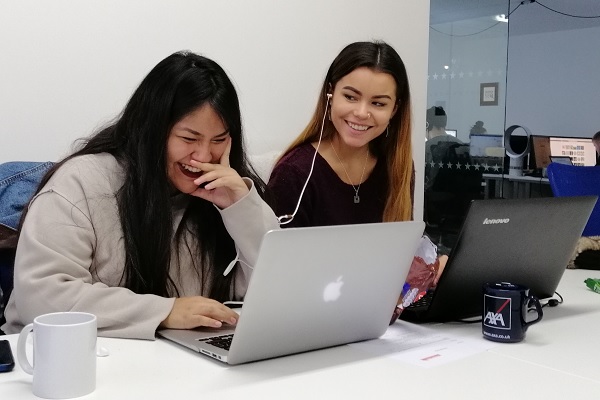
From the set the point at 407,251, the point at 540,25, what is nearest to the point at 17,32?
the point at 407,251

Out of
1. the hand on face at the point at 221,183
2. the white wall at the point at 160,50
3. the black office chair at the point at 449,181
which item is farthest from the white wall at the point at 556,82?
the hand on face at the point at 221,183

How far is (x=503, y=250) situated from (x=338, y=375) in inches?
20.1

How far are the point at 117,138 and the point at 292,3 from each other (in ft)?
4.84

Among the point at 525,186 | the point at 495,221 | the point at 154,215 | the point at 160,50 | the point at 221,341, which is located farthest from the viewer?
the point at 525,186

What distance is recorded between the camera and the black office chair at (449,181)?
199 inches

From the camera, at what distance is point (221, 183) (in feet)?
5.09

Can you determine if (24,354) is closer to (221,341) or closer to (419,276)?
(221,341)

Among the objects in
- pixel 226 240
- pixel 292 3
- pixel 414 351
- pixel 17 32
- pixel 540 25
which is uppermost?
pixel 540 25

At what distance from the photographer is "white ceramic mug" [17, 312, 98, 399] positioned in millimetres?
930

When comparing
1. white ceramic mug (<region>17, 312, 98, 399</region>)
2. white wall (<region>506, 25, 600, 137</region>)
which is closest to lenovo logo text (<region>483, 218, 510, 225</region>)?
white ceramic mug (<region>17, 312, 98, 399</region>)

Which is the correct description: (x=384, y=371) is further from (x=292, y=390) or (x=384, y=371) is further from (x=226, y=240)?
(x=226, y=240)

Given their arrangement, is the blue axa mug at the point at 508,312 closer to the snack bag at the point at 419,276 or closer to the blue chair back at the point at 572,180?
the snack bag at the point at 419,276

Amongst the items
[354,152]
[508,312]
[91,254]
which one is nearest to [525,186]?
[354,152]

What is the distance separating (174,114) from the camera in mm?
1535
